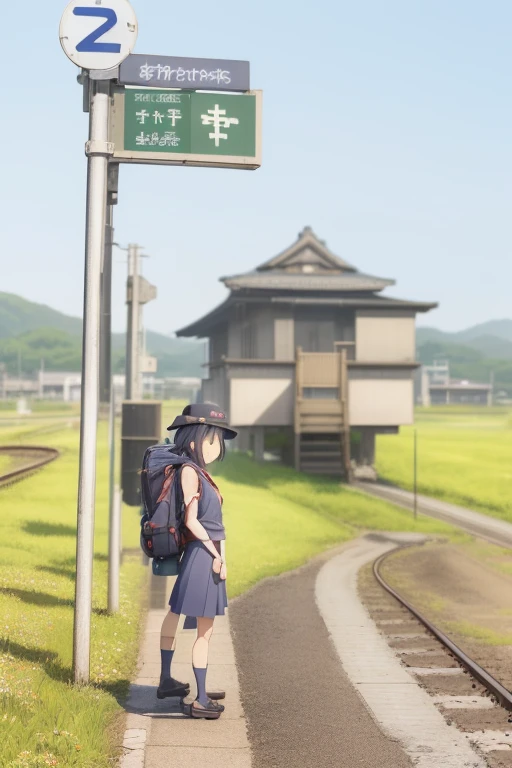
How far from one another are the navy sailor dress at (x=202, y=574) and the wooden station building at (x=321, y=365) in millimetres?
30574

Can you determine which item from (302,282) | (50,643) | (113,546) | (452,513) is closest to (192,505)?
(50,643)

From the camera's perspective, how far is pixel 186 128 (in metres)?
9.20

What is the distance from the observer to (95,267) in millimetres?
8461

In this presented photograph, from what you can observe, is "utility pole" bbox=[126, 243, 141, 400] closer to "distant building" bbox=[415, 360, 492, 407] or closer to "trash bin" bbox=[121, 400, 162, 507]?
"trash bin" bbox=[121, 400, 162, 507]

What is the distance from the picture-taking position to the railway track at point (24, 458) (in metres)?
21.4

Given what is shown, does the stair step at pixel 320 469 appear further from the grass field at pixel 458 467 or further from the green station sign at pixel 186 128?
the green station sign at pixel 186 128

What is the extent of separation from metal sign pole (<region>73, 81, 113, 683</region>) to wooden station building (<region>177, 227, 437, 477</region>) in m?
29.8

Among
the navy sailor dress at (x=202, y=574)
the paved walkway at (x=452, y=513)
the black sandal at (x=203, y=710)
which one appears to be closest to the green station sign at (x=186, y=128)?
the navy sailor dress at (x=202, y=574)

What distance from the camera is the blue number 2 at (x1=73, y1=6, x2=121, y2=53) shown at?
27.7 feet

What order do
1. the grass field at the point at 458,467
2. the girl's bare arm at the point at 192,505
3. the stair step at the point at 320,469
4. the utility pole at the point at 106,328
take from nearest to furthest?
1. the girl's bare arm at the point at 192,505
2. the utility pole at the point at 106,328
3. the grass field at the point at 458,467
4. the stair step at the point at 320,469

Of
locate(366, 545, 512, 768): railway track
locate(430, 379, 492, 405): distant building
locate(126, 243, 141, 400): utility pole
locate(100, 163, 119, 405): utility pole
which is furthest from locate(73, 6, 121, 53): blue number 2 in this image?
locate(430, 379, 492, 405): distant building

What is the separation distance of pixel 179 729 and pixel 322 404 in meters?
32.2

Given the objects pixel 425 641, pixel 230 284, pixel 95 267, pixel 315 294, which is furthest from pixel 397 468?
pixel 95 267

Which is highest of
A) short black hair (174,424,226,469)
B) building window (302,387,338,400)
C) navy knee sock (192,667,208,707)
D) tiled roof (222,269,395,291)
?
tiled roof (222,269,395,291)
